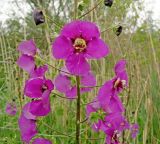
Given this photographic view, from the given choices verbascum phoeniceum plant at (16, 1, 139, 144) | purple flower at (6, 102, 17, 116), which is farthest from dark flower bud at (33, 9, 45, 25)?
purple flower at (6, 102, 17, 116)

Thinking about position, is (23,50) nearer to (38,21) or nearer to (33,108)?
(38,21)

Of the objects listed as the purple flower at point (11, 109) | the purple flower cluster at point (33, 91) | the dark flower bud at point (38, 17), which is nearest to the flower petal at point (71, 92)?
the purple flower cluster at point (33, 91)

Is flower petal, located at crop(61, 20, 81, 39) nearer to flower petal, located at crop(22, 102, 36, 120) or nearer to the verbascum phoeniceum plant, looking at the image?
the verbascum phoeniceum plant

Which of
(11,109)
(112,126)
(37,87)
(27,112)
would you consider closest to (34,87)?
(37,87)

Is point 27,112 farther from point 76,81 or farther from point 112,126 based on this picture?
point 112,126

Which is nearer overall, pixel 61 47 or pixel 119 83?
pixel 61 47

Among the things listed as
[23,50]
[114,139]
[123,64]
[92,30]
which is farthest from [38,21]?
[114,139]

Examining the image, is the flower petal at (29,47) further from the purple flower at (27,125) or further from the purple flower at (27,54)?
the purple flower at (27,125)
